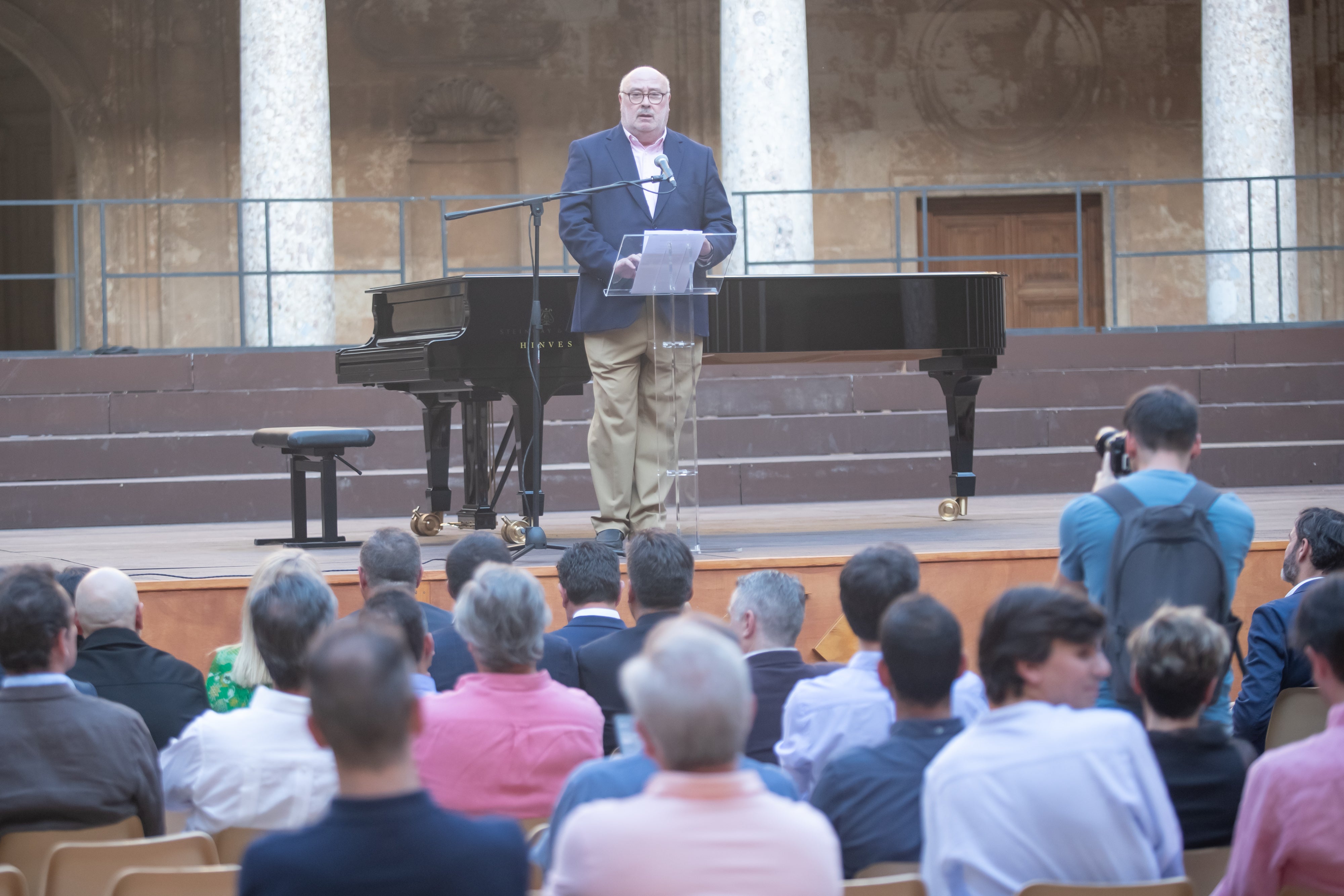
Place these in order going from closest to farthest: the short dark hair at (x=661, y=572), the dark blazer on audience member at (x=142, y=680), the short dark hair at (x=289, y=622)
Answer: the short dark hair at (x=289, y=622) → the dark blazer on audience member at (x=142, y=680) → the short dark hair at (x=661, y=572)

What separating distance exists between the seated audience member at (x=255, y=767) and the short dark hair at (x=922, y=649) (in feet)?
3.18

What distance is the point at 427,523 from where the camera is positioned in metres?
6.22

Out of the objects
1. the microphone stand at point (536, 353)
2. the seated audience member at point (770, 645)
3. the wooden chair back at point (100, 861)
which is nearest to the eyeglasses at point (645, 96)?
the microphone stand at point (536, 353)

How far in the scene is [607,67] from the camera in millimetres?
12820

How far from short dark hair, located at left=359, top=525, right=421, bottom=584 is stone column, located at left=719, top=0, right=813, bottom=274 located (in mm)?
6031

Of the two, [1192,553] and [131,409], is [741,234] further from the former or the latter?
[1192,553]

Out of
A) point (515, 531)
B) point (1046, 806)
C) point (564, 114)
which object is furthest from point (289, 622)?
point (564, 114)

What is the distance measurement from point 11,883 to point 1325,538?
9.69ft

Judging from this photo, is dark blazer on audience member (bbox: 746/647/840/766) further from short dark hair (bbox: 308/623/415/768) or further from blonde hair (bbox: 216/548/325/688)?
short dark hair (bbox: 308/623/415/768)

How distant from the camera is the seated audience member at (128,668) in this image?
309 cm

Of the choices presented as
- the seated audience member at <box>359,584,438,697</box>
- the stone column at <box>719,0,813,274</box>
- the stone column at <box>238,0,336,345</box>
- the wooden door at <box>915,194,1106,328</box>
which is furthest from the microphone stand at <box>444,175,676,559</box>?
the wooden door at <box>915,194,1106,328</box>

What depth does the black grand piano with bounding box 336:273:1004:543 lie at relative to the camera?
18.2 ft

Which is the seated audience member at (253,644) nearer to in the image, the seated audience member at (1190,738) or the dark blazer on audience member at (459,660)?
the dark blazer on audience member at (459,660)

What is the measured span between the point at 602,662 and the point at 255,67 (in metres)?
7.39
